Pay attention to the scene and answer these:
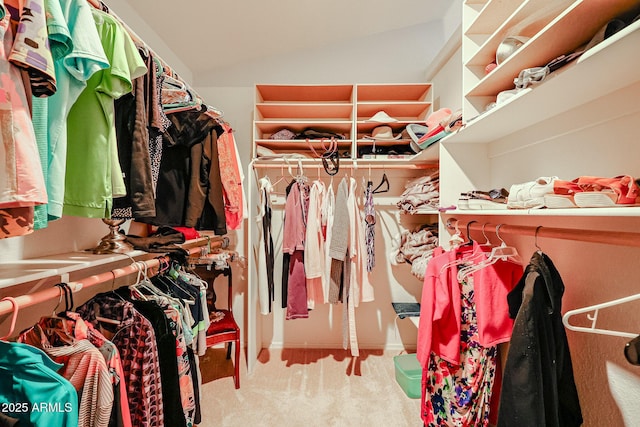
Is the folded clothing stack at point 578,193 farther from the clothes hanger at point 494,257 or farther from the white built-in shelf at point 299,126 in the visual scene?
the white built-in shelf at point 299,126

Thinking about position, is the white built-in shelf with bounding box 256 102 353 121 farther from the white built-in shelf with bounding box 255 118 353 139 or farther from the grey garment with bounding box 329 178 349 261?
the grey garment with bounding box 329 178 349 261

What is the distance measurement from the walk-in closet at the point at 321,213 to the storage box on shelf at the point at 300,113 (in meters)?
0.03

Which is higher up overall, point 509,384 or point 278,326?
point 509,384

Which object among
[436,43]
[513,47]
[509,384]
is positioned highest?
[436,43]

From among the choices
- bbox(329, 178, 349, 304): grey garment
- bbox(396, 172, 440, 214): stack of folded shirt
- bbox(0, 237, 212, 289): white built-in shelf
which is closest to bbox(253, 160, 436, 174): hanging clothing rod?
bbox(396, 172, 440, 214): stack of folded shirt

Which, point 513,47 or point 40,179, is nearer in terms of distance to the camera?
point 40,179

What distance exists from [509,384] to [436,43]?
105 inches

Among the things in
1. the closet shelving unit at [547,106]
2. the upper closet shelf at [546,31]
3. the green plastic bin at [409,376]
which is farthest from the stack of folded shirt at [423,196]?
the green plastic bin at [409,376]

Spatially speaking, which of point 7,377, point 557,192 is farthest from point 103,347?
point 557,192

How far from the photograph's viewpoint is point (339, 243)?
2.03 metres

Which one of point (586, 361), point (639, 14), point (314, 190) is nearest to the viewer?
point (639, 14)

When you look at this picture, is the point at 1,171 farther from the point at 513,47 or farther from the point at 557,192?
the point at 513,47

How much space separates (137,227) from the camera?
1.87 metres

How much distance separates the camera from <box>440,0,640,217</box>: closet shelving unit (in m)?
0.75
